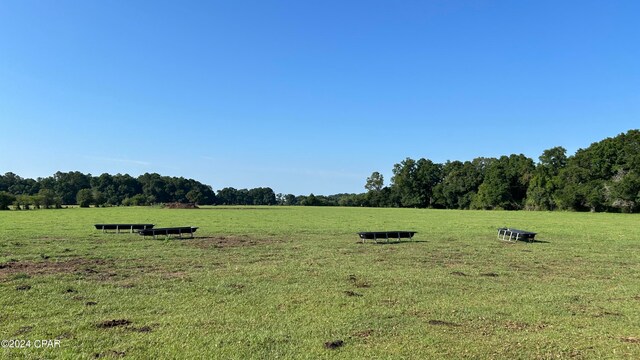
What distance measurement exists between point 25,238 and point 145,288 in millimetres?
15030

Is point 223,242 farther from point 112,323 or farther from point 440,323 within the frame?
point 440,323

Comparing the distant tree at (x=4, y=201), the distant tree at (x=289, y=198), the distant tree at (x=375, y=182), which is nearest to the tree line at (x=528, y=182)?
the distant tree at (x=375, y=182)

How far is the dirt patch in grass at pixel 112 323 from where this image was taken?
6660 millimetres

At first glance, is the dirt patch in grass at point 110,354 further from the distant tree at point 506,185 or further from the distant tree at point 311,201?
the distant tree at point 311,201

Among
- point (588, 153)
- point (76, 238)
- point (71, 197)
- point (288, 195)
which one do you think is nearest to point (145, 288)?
point (76, 238)

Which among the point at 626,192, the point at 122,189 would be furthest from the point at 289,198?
the point at 626,192

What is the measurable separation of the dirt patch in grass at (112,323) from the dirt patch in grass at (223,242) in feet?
36.0

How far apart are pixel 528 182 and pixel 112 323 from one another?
98755 millimetres

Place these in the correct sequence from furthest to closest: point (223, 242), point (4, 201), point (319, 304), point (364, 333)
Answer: point (4, 201) → point (223, 242) → point (319, 304) → point (364, 333)

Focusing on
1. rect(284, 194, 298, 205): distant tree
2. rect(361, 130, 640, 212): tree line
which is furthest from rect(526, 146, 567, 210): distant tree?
rect(284, 194, 298, 205): distant tree

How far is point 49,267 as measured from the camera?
12.2 metres

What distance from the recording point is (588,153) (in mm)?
72312

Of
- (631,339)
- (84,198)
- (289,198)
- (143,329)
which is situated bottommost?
(631,339)

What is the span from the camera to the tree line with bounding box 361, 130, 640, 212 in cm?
6475
